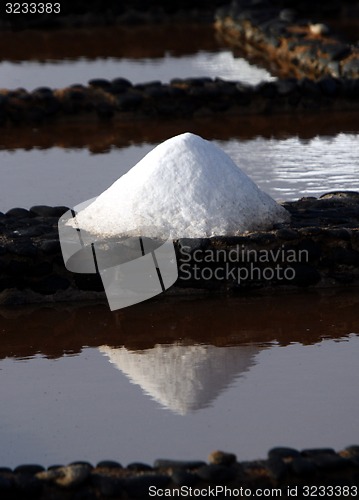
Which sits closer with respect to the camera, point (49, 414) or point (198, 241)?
point (49, 414)

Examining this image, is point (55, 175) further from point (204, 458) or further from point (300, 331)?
point (204, 458)

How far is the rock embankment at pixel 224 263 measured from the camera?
438 centimetres

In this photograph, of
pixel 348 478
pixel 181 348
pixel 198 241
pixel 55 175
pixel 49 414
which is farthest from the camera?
pixel 55 175

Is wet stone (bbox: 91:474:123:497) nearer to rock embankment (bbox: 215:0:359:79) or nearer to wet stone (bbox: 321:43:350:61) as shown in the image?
rock embankment (bbox: 215:0:359:79)

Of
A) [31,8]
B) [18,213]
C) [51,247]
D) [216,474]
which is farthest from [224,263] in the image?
[31,8]

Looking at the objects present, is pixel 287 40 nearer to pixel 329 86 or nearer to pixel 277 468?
pixel 329 86

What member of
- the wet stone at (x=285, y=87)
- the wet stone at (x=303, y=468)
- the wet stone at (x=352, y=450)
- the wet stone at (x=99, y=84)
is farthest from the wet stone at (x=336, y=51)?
the wet stone at (x=303, y=468)

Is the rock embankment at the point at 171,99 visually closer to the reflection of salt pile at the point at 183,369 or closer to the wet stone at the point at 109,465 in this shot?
the reflection of salt pile at the point at 183,369

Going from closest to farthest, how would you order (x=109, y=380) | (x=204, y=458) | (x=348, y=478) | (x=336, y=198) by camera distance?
(x=348, y=478) → (x=204, y=458) → (x=109, y=380) → (x=336, y=198)

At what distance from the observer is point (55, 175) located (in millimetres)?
6254

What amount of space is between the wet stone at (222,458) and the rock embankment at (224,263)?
1.38 meters

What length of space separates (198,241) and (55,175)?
2024mm

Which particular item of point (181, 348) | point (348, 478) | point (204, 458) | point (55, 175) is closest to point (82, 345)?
point (181, 348)

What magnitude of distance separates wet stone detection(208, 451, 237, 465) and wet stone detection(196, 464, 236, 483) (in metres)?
0.04
